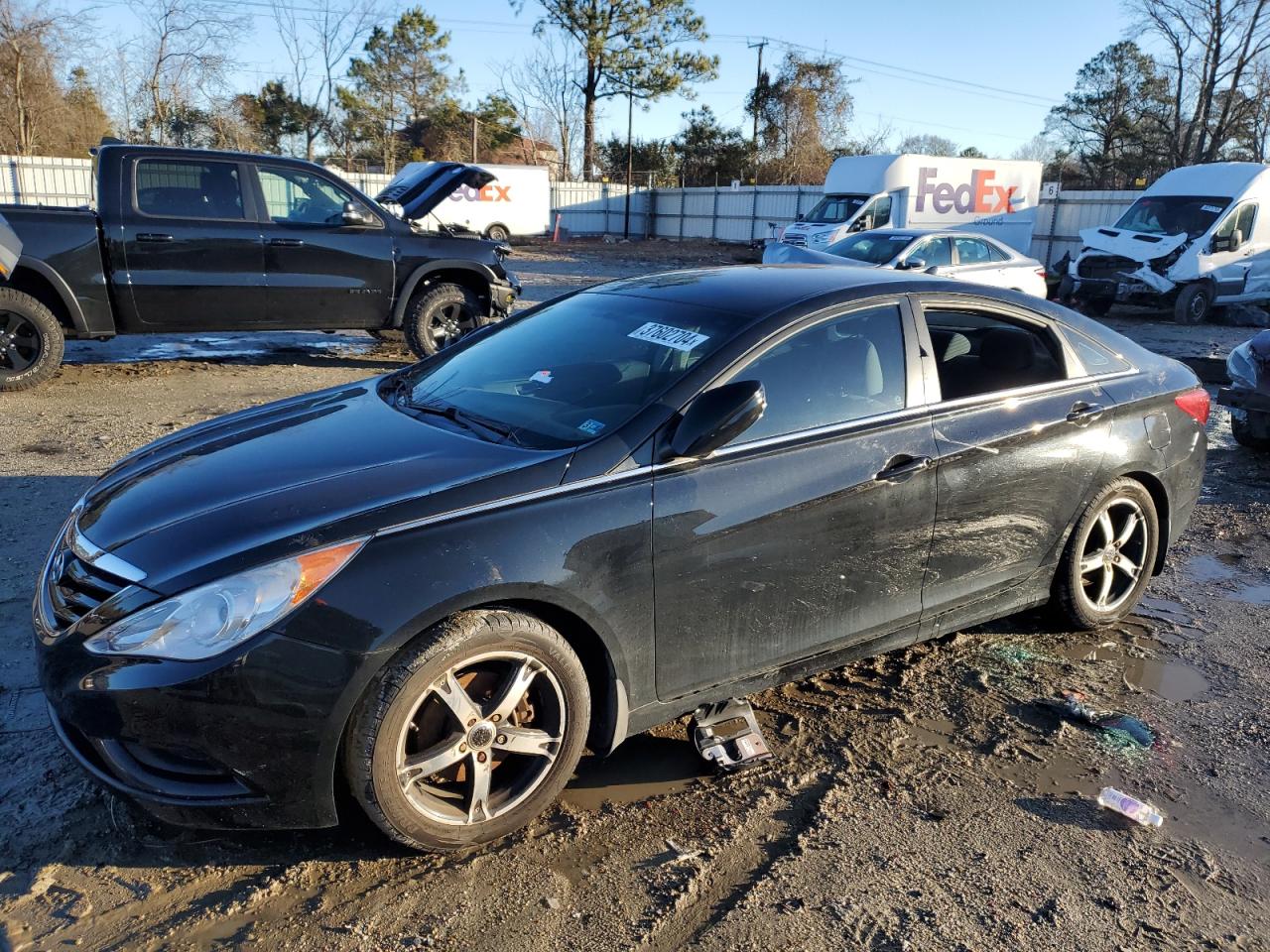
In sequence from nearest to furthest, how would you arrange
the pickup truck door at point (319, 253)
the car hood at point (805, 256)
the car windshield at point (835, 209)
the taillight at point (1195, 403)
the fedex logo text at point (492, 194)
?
the taillight at point (1195, 403), the pickup truck door at point (319, 253), the car hood at point (805, 256), the car windshield at point (835, 209), the fedex logo text at point (492, 194)

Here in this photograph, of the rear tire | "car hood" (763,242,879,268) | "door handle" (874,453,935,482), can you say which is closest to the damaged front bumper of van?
"car hood" (763,242,879,268)

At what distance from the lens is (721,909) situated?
2.52 metres

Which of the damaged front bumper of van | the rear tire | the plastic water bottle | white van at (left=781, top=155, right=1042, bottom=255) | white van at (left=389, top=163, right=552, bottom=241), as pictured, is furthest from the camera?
white van at (left=389, top=163, right=552, bottom=241)

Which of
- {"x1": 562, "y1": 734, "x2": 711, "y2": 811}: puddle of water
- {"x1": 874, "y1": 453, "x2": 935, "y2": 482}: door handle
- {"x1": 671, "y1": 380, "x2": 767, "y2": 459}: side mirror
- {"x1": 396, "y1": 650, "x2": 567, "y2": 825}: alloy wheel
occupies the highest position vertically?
{"x1": 671, "y1": 380, "x2": 767, "y2": 459}: side mirror

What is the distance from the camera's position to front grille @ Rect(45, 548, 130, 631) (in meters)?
2.56

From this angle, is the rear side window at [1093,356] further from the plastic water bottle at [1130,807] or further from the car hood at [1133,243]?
the car hood at [1133,243]

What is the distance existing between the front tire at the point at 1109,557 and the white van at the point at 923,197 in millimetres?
16881

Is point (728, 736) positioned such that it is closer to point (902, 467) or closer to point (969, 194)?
point (902, 467)

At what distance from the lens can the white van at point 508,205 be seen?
32031 millimetres

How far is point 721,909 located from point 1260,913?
1.48 meters

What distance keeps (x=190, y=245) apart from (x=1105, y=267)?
16.5 m

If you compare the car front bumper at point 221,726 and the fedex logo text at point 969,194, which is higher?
the fedex logo text at point 969,194

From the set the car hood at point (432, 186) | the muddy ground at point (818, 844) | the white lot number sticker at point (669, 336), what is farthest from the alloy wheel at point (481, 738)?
the car hood at point (432, 186)

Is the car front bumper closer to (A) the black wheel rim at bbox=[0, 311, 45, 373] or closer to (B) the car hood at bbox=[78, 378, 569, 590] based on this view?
(B) the car hood at bbox=[78, 378, 569, 590]
